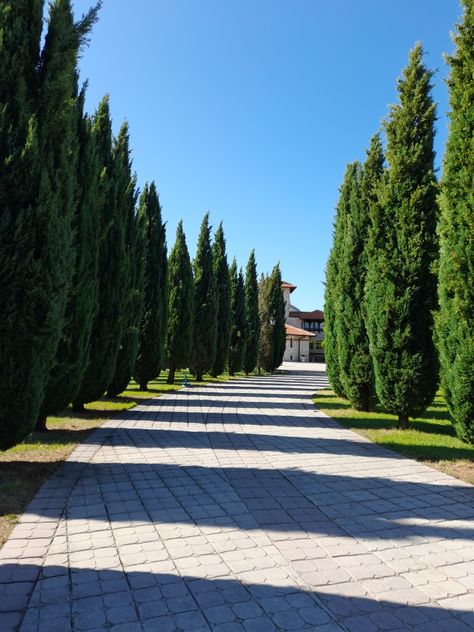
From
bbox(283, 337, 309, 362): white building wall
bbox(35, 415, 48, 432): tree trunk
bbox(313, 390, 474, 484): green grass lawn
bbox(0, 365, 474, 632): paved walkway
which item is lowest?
bbox(0, 365, 474, 632): paved walkway

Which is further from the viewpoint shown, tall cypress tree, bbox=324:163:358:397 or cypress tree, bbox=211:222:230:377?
cypress tree, bbox=211:222:230:377

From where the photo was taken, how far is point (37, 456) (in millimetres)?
6840

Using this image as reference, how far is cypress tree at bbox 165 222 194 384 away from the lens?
21844 millimetres

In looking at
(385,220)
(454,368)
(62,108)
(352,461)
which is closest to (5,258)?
(62,108)

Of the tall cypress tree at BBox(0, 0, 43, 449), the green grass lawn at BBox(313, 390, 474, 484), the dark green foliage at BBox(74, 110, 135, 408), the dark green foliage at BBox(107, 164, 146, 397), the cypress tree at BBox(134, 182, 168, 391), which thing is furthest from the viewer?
the cypress tree at BBox(134, 182, 168, 391)

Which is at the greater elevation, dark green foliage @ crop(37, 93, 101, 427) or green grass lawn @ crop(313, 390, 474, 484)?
dark green foliage @ crop(37, 93, 101, 427)

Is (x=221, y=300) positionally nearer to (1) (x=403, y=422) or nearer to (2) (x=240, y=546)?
(1) (x=403, y=422)

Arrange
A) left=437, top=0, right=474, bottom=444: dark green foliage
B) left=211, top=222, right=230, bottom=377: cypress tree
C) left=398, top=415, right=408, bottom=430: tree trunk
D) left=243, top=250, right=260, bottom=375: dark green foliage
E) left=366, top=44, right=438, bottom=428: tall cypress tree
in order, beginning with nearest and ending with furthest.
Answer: left=437, top=0, right=474, bottom=444: dark green foliage → left=366, top=44, right=438, bottom=428: tall cypress tree → left=398, top=415, right=408, bottom=430: tree trunk → left=211, top=222, right=230, bottom=377: cypress tree → left=243, top=250, right=260, bottom=375: dark green foliage

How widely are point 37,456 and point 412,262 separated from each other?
312 inches

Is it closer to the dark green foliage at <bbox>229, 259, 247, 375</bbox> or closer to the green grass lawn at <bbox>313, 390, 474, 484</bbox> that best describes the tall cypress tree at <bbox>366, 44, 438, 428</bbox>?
the green grass lawn at <bbox>313, 390, 474, 484</bbox>

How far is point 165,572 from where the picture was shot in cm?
337

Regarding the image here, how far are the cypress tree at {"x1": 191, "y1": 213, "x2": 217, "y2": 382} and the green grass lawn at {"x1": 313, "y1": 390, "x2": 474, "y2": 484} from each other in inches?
459

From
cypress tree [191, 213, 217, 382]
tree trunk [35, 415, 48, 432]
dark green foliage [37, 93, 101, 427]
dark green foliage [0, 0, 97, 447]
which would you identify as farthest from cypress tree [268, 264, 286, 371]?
dark green foliage [0, 0, 97, 447]

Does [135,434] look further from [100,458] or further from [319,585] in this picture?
[319,585]
